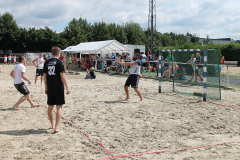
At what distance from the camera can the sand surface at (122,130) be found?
3.79 meters

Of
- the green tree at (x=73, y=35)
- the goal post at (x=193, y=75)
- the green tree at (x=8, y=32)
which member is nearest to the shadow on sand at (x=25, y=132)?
the goal post at (x=193, y=75)

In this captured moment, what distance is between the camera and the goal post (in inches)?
324

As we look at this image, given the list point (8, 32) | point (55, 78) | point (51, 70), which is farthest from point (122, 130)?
point (8, 32)

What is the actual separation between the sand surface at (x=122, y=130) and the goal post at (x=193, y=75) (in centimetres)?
83

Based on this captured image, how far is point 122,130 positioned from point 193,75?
18.5 ft

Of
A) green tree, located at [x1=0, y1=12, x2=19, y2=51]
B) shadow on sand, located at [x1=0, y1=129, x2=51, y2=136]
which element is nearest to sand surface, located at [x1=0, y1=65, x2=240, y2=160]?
shadow on sand, located at [x1=0, y1=129, x2=51, y2=136]

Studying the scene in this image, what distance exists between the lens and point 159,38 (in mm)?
68500

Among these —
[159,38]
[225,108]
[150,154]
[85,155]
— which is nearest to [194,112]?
[225,108]

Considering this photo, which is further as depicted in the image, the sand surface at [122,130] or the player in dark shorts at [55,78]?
the player in dark shorts at [55,78]

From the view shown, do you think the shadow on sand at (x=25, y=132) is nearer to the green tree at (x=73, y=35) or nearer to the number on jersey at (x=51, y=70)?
the number on jersey at (x=51, y=70)

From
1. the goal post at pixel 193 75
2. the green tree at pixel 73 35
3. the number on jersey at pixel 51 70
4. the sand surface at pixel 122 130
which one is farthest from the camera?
the green tree at pixel 73 35

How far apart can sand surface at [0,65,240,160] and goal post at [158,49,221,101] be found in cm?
83

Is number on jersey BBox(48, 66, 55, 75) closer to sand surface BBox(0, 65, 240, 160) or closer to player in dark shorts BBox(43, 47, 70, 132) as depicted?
player in dark shorts BBox(43, 47, 70, 132)

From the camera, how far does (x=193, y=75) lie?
9.52m
